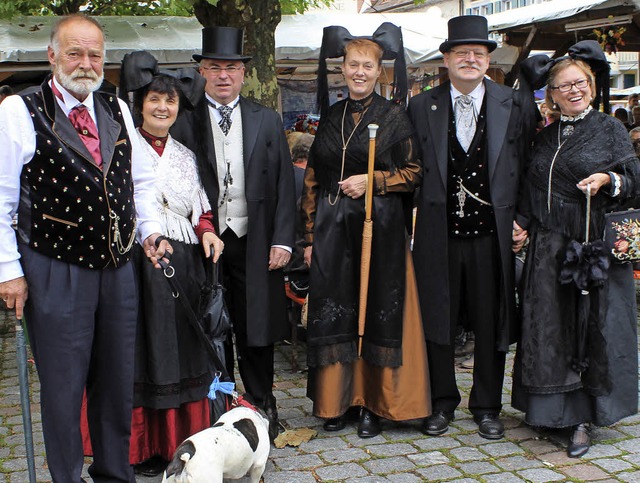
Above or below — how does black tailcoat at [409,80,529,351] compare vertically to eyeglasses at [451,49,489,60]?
below

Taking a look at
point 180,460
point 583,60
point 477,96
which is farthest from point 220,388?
point 583,60

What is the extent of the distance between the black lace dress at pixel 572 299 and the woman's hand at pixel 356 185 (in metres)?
0.84

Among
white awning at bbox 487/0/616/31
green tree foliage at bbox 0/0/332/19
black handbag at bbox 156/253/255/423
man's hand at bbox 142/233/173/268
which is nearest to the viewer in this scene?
man's hand at bbox 142/233/173/268

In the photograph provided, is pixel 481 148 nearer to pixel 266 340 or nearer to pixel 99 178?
pixel 266 340

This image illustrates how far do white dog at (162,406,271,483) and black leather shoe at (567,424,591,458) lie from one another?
154 cm

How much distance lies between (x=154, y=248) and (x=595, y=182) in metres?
2.06

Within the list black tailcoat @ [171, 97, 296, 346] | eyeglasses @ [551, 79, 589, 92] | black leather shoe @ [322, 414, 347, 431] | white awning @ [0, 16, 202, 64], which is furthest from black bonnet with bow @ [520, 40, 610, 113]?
white awning @ [0, 16, 202, 64]

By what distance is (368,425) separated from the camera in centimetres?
422

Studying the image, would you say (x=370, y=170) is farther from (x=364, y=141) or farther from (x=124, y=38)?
(x=124, y=38)

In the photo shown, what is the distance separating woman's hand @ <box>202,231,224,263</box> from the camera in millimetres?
3621

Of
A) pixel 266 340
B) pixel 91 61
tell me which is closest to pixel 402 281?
pixel 266 340

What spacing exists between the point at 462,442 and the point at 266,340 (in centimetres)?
114

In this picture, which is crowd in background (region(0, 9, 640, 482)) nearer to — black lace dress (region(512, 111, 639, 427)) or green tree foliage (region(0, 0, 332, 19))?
black lace dress (region(512, 111, 639, 427))

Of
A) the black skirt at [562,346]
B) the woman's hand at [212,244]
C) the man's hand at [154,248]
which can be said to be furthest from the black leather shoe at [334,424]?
the man's hand at [154,248]
